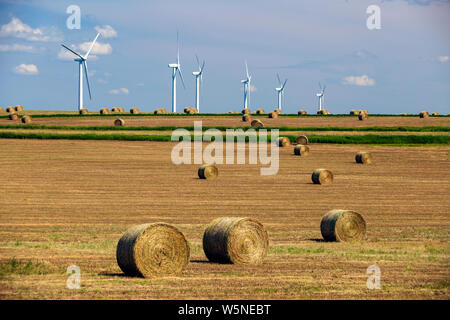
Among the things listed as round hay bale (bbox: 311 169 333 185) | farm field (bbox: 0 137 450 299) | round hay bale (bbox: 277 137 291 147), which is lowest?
farm field (bbox: 0 137 450 299)

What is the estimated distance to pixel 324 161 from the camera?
6231 centimetres

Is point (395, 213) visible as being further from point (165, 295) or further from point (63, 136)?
point (63, 136)

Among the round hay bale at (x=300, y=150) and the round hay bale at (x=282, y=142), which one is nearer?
the round hay bale at (x=300, y=150)

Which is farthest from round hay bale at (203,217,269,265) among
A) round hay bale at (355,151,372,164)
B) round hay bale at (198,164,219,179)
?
round hay bale at (355,151,372,164)

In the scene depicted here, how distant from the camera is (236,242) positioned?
2025 centimetres

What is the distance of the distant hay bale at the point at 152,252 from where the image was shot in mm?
18125

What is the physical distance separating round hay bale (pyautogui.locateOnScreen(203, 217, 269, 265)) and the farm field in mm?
384

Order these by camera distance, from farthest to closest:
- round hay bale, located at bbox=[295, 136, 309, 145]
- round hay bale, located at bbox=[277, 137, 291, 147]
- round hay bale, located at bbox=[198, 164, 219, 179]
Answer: round hay bale, located at bbox=[295, 136, 309, 145] < round hay bale, located at bbox=[277, 137, 291, 147] < round hay bale, located at bbox=[198, 164, 219, 179]

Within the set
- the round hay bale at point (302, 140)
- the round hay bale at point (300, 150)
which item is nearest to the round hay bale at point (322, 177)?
the round hay bale at point (300, 150)

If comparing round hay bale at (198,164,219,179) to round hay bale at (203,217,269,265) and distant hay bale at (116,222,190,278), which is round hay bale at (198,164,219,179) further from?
distant hay bale at (116,222,190,278)

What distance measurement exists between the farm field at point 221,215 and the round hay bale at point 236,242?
1.26ft

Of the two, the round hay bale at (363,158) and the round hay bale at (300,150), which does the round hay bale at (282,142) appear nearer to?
the round hay bale at (300,150)

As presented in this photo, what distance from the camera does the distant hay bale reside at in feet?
59.5
